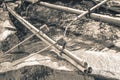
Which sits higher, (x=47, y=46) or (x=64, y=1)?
(x=64, y=1)

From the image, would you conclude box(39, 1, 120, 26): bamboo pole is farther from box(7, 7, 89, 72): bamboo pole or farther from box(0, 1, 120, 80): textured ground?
box(7, 7, 89, 72): bamboo pole

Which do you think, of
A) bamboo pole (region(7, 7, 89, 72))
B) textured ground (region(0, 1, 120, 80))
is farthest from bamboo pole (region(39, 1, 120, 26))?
bamboo pole (region(7, 7, 89, 72))

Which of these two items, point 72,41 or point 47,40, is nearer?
point 47,40

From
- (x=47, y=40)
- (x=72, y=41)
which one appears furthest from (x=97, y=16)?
(x=47, y=40)

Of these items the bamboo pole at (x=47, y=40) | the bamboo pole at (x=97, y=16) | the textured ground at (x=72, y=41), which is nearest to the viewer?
the bamboo pole at (x=47, y=40)

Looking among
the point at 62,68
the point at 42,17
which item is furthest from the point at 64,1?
the point at 62,68

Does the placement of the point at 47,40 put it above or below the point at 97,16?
below

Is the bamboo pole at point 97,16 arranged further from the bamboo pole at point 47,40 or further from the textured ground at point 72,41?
the bamboo pole at point 47,40

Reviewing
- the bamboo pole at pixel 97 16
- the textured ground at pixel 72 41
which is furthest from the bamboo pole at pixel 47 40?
the bamboo pole at pixel 97 16

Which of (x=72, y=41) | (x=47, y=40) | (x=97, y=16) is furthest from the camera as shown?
(x=72, y=41)

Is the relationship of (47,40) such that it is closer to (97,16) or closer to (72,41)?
(72,41)

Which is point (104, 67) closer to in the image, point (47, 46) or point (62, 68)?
point (62, 68)
